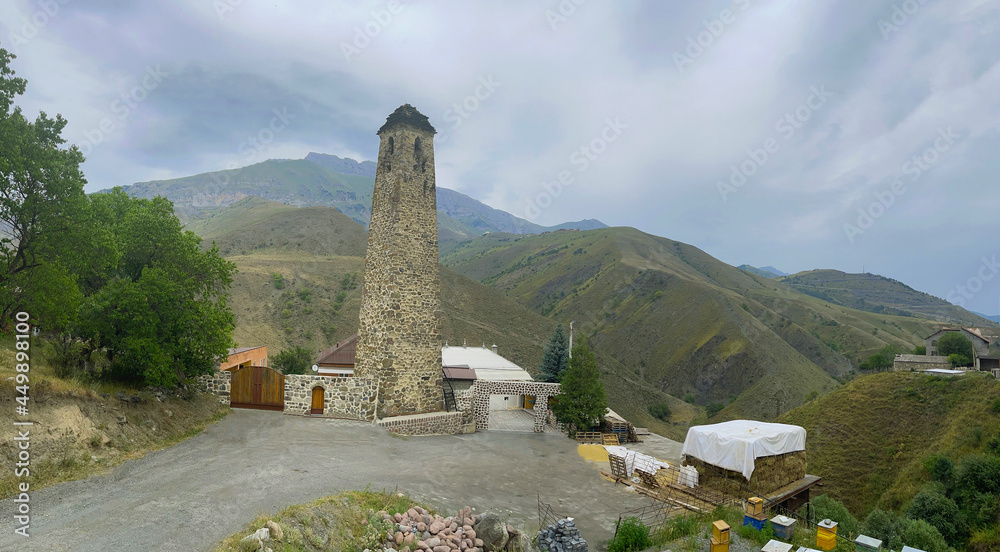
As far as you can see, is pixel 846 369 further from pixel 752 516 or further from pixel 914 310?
pixel 914 310

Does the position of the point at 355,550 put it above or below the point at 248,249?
below

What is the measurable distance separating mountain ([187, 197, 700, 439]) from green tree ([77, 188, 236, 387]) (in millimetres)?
31655

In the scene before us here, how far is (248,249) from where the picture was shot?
7569cm

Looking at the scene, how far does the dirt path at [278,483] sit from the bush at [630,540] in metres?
0.52

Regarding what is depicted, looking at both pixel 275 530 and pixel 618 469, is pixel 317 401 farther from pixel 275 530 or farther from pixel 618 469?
→ pixel 618 469

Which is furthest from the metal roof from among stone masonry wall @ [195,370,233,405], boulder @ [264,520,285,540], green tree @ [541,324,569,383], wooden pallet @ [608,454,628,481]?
boulder @ [264,520,285,540]

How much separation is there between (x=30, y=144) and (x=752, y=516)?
16056 millimetres

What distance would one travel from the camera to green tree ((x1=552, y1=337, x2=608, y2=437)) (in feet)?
66.0

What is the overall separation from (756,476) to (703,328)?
2435 inches

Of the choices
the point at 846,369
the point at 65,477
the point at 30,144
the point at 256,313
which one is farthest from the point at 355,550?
the point at 846,369

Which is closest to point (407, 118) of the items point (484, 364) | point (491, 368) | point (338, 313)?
point (491, 368)

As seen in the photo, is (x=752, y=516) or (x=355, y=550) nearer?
(x=355, y=550)

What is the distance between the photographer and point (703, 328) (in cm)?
7044

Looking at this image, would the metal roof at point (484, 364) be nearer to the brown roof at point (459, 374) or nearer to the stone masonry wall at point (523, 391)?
the brown roof at point (459, 374)
